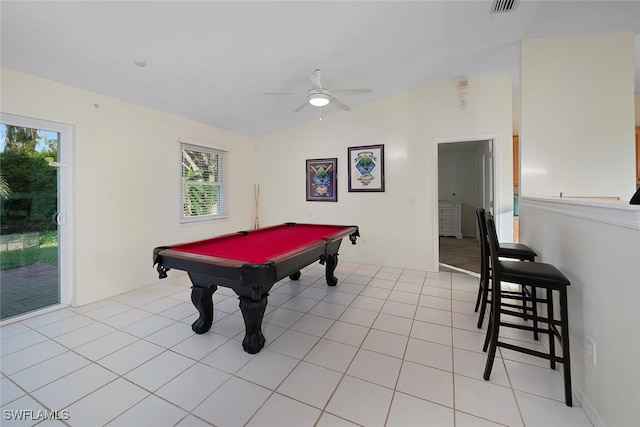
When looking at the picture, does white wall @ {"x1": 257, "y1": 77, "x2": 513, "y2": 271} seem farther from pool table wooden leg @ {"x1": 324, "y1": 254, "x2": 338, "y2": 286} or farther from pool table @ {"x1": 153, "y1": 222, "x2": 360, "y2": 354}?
pool table @ {"x1": 153, "y1": 222, "x2": 360, "y2": 354}

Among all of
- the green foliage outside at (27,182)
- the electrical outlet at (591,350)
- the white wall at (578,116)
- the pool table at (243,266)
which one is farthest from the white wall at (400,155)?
the green foliage outside at (27,182)

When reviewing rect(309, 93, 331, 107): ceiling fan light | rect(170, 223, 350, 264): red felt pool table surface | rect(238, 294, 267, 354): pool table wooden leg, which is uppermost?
rect(309, 93, 331, 107): ceiling fan light

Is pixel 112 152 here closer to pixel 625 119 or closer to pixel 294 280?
pixel 294 280

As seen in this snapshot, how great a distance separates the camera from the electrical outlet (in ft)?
4.73

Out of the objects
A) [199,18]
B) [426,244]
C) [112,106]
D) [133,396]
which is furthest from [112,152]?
[426,244]

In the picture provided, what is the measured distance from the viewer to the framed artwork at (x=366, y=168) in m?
4.47

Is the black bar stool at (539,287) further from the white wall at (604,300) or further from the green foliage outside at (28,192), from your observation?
the green foliage outside at (28,192)

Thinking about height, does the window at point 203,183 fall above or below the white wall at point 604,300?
above

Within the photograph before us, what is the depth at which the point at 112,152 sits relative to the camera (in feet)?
10.5

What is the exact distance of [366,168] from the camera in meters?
4.57

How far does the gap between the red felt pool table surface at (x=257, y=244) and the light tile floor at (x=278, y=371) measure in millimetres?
735

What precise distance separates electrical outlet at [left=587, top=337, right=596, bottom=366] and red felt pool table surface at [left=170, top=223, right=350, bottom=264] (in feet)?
6.40

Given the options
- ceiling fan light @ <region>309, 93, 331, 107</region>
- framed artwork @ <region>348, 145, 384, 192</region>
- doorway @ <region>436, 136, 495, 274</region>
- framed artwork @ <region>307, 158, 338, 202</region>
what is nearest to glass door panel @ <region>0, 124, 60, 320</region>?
ceiling fan light @ <region>309, 93, 331, 107</region>

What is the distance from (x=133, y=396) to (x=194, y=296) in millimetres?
831
